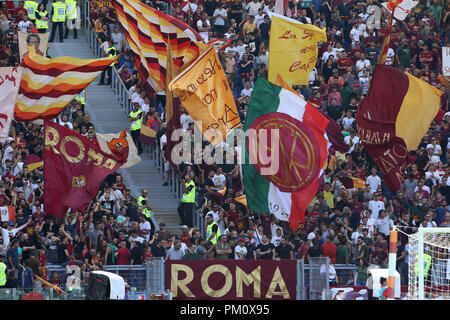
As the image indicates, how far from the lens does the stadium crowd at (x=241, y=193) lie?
23219mm

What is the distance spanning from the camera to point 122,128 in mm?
29906

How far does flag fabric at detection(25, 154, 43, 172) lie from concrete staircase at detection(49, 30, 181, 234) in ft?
9.13

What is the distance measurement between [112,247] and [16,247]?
78.1 inches

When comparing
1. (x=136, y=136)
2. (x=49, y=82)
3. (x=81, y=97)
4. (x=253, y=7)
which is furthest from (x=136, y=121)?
(x=253, y=7)

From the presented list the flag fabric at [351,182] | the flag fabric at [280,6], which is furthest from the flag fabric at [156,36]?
the flag fabric at [351,182]

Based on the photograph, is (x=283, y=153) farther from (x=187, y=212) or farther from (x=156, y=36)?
(x=156, y=36)

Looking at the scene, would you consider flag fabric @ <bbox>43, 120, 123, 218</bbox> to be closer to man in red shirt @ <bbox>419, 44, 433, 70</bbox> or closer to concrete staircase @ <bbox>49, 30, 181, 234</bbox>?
concrete staircase @ <bbox>49, 30, 181, 234</bbox>

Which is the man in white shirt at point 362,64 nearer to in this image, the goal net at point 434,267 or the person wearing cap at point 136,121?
the person wearing cap at point 136,121

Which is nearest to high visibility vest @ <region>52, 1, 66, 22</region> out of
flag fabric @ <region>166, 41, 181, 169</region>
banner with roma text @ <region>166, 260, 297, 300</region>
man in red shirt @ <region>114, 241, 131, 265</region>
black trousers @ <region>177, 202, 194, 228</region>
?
flag fabric @ <region>166, 41, 181, 169</region>

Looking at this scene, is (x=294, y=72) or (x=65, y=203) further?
(x=294, y=72)
